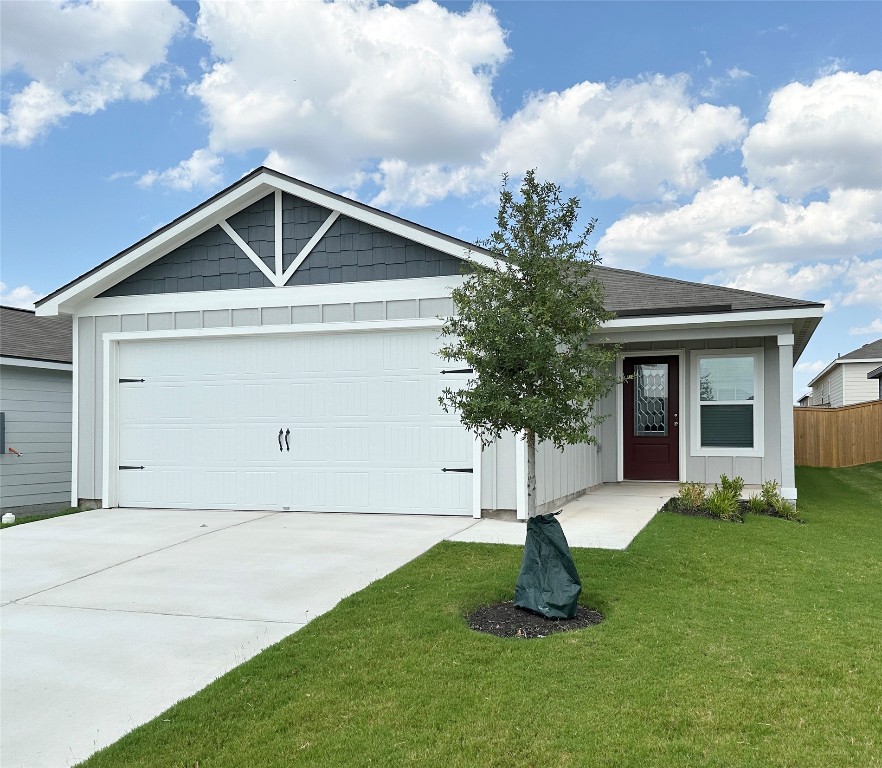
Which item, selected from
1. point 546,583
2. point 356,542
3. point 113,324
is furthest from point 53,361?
point 546,583

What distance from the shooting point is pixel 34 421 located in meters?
→ 12.7

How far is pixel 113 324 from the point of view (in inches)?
398

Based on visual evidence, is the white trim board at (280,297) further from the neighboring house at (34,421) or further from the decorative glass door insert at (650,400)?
the decorative glass door insert at (650,400)

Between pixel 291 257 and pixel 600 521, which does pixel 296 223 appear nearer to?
pixel 291 257

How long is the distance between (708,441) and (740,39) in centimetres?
650

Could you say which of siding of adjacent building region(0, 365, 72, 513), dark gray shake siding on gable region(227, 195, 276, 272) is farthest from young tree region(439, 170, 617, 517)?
siding of adjacent building region(0, 365, 72, 513)

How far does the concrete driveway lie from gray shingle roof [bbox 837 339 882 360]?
25.7m

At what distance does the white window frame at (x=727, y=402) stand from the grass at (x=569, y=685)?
16.6ft

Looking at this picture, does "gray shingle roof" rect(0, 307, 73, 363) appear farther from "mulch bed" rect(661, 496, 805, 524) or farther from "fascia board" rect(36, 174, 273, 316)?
"mulch bed" rect(661, 496, 805, 524)

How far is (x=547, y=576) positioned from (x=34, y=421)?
36.4 ft

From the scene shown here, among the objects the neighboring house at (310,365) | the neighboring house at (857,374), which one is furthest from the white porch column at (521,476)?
the neighboring house at (857,374)

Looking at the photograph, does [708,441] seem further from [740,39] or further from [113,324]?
[113,324]

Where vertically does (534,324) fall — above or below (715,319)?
below

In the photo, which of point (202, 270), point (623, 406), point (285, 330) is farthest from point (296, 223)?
point (623, 406)
